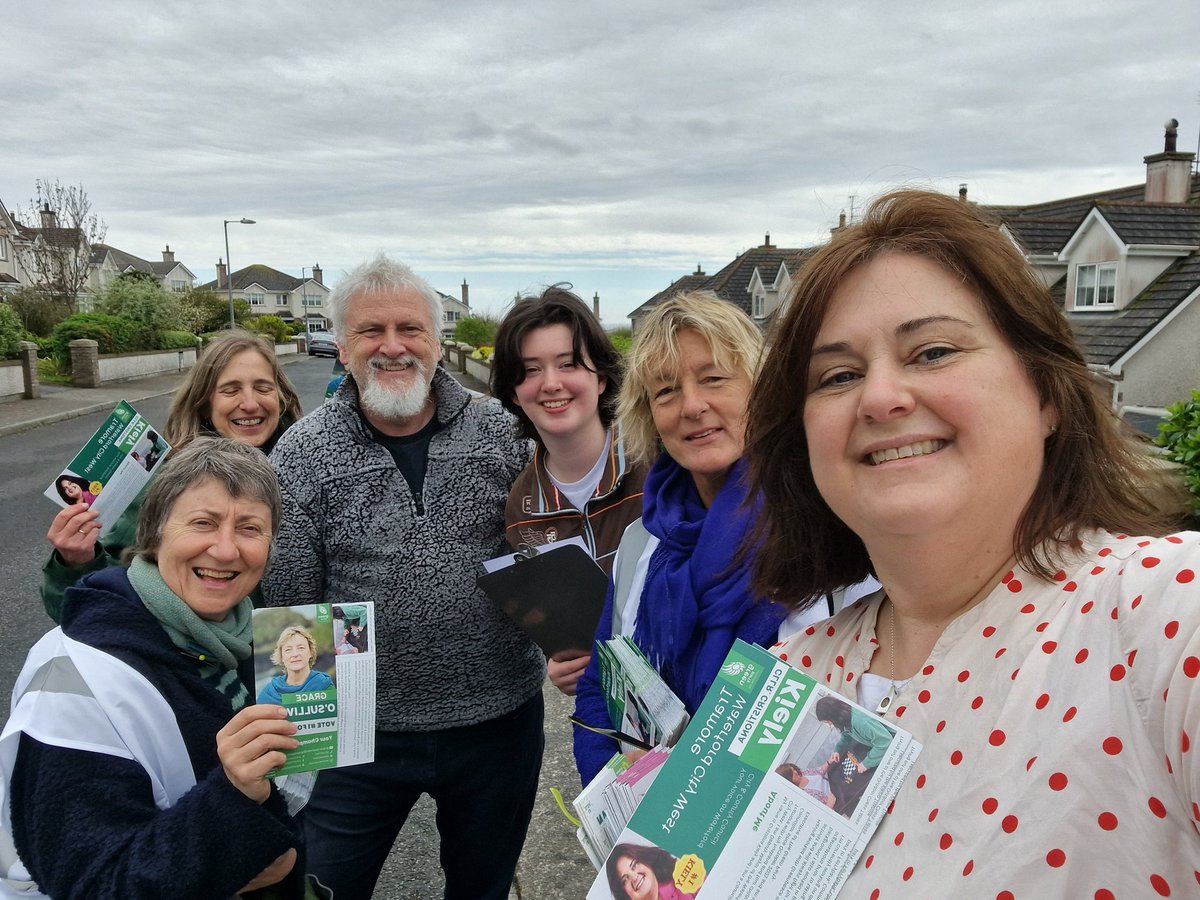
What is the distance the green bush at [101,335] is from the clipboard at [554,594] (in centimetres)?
2568

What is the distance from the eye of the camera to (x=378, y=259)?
288cm

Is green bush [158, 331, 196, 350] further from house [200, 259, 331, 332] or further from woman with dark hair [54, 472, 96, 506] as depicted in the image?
house [200, 259, 331, 332]

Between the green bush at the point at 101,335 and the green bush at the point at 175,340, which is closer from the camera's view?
the green bush at the point at 101,335

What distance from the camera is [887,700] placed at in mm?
1259

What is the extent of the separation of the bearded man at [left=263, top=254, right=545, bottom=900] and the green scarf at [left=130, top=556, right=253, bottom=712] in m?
0.67

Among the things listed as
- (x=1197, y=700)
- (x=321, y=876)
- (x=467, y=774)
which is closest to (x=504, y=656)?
(x=467, y=774)

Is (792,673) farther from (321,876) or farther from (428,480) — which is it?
(321,876)

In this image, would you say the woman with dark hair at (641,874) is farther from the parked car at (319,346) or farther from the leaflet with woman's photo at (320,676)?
the parked car at (319,346)

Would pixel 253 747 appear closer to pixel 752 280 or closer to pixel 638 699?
pixel 638 699

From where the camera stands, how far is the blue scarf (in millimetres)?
1817

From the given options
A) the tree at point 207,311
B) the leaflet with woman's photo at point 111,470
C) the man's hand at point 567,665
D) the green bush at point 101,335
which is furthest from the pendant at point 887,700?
the tree at point 207,311

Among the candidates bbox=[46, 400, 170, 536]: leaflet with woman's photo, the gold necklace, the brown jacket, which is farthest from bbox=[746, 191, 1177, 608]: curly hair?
bbox=[46, 400, 170, 536]: leaflet with woman's photo

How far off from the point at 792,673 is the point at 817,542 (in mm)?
380

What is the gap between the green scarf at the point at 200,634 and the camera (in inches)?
70.2
